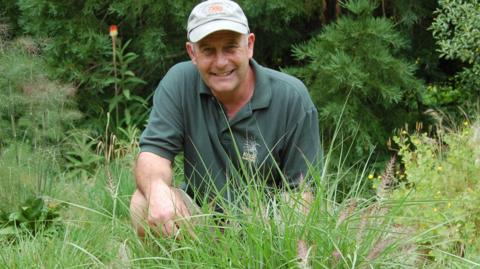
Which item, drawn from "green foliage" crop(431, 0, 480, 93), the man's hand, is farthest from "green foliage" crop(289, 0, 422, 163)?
the man's hand

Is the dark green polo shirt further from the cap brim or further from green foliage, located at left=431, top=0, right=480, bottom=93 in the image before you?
green foliage, located at left=431, top=0, right=480, bottom=93

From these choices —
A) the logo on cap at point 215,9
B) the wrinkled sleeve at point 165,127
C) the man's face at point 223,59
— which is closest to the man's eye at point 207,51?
the man's face at point 223,59

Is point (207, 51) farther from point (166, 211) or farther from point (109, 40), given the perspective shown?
point (109, 40)

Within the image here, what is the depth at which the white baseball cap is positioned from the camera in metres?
3.76

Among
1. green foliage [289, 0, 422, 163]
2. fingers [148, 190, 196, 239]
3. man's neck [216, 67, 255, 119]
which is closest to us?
fingers [148, 190, 196, 239]

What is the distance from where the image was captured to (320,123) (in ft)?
19.5

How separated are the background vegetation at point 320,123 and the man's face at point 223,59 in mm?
525

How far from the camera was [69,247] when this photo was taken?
356 centimetres

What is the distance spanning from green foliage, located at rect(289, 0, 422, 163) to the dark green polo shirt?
6.10 ft

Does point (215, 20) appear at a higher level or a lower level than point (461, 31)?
higher

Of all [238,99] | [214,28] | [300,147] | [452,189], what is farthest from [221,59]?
[452,189]

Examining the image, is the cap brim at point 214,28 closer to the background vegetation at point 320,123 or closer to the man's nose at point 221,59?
the man's nose at point 221,59

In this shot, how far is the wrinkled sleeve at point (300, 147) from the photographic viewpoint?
12.6ft

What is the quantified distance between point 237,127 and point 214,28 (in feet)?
1.61
